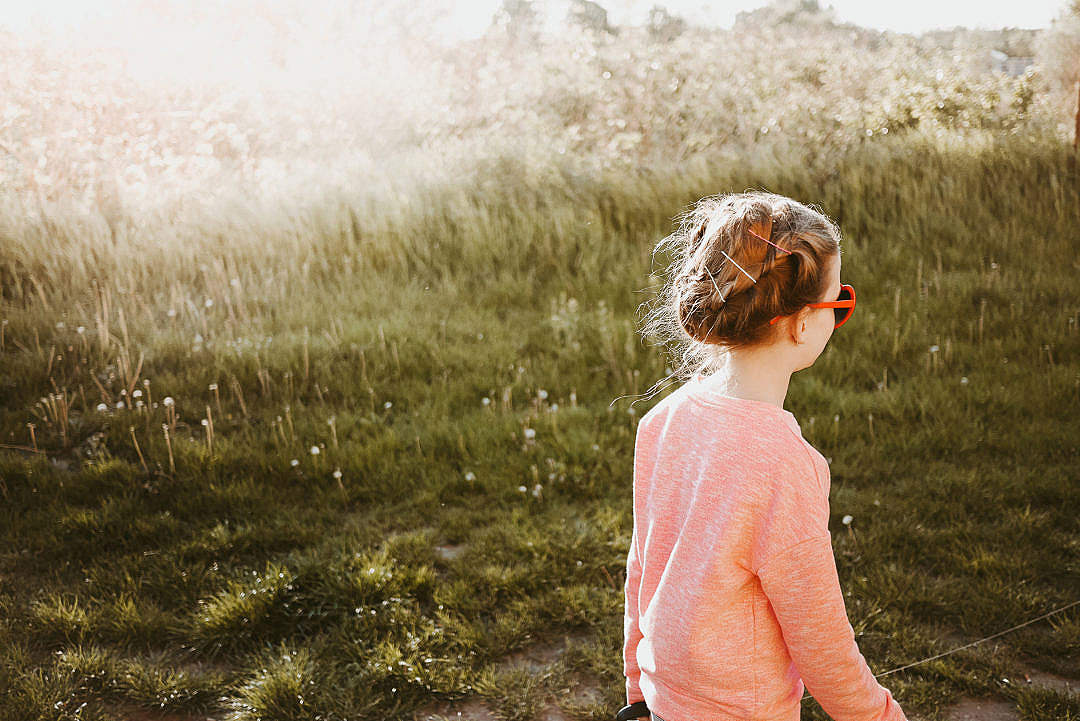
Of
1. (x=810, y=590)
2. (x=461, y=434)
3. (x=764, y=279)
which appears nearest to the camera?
(x=810, y=590)

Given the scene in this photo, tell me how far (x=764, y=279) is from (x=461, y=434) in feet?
10.4

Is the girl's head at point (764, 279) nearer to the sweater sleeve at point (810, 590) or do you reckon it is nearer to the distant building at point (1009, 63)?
the sweater sleeve at point (810, 590)

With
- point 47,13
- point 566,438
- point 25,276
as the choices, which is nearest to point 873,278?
point 566,438

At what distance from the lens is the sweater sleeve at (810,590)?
1.41 metres

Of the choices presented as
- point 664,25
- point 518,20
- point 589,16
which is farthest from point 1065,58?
point 518,20

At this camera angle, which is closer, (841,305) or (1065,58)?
(841,305)

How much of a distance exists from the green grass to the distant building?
92 centimetres

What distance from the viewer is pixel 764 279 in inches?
60.1

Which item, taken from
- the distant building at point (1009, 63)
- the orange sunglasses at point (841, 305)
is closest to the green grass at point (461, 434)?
the distant building at point (1009, 63)

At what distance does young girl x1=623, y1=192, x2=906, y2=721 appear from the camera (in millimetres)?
1430

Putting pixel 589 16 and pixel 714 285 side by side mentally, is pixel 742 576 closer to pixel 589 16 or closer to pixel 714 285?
pixel 714 285

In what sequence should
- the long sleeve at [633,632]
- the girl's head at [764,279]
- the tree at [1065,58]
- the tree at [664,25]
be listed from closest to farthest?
1. the girl's head at [764,279]
2. the long sleeve at [633,632]
3. the tree at [1065,58]
4. the tree at [664,25]

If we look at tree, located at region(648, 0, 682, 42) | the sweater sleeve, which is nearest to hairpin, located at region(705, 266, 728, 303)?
the sweater sleeve

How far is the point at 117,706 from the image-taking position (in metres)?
2.94
